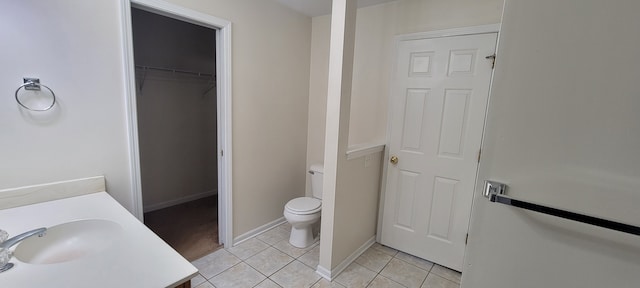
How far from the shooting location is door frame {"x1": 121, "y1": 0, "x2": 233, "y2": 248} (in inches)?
63.9

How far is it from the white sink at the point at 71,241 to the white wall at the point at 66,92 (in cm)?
48

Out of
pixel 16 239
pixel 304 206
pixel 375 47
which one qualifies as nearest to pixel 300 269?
pixel 304 206

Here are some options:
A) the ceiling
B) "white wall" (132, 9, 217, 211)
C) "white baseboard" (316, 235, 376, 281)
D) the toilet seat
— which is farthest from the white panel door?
"white wall" (132, 9, 217, 211)

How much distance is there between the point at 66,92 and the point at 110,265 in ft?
3.63

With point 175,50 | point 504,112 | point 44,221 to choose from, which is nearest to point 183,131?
point 175,50

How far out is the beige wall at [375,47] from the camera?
2030 millimetres

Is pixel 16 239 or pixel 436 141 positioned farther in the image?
pixel 436 141

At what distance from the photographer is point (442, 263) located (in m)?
2.25

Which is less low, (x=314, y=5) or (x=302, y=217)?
(x=314, y=5)

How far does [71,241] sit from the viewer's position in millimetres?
1145

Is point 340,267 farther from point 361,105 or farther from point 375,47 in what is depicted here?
point 375,47

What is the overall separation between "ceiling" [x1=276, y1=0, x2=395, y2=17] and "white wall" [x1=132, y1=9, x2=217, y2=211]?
1257 mm

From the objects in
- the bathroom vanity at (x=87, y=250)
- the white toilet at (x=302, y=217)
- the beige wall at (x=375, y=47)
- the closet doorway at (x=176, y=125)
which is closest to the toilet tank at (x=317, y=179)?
the white toilet at (x=302, y=217)

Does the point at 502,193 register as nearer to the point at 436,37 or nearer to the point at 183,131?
the point at 436,37
